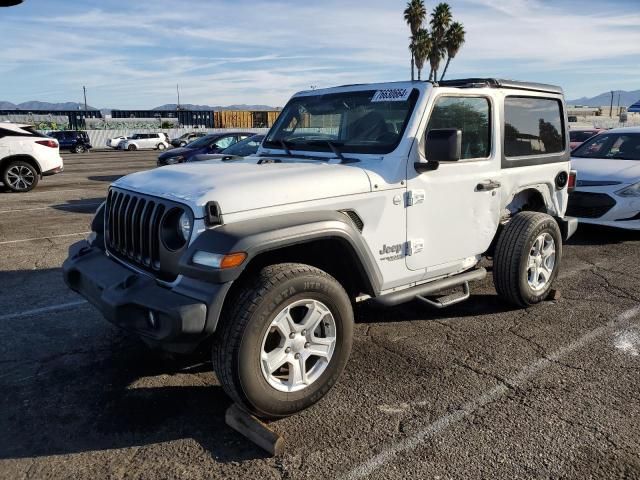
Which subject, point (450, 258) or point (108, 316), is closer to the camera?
point (108, 316)

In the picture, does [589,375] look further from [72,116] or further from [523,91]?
[72,116]

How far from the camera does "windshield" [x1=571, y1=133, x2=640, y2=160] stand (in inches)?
328

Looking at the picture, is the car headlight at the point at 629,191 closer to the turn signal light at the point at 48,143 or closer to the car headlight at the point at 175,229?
the car headlight at the point at 175,229

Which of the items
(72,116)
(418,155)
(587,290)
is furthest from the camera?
(72,116)

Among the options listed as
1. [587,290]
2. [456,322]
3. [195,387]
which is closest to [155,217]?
[195,387]

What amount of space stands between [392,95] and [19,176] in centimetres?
1136

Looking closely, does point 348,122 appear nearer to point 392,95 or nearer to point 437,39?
point 392,95

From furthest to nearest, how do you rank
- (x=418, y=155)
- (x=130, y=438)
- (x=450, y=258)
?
1. (x=450, y=258)
2. (x=418, y=155)
3. (x=130, y=438)

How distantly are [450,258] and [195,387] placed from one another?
209cm

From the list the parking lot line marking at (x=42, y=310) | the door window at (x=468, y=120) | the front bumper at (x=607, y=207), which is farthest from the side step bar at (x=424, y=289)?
the front bumper at (x=607, y=207)

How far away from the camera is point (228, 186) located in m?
2.99

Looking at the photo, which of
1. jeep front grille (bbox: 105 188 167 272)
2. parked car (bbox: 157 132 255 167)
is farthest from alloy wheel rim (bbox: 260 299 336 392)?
parked car (bbox: 157 132 255 167)

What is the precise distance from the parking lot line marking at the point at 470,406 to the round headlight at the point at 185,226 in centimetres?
149

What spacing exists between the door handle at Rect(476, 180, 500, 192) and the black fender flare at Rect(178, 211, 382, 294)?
4.47ft
